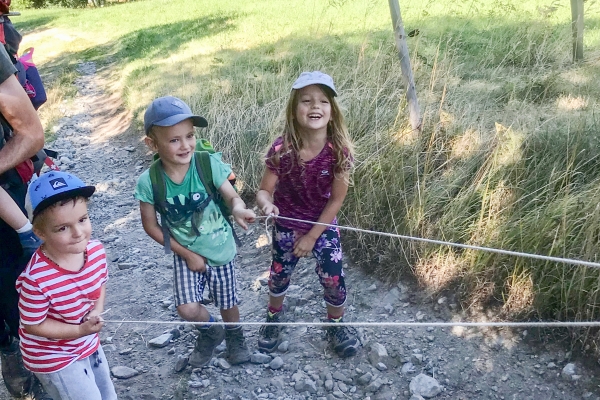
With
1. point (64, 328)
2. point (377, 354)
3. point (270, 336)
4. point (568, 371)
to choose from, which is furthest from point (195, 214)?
point (568, 371)

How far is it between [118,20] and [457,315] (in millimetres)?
16656

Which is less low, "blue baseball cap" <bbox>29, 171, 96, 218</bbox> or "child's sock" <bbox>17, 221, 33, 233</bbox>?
"blue baseball cap" <bbox>29, 171, 96, 218</bbox>

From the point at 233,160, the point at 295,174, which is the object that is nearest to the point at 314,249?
the point at 295,174

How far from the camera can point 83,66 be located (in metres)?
11.9

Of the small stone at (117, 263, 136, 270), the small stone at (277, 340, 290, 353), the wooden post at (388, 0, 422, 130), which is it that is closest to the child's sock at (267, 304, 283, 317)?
the small stone at (277, 340, 290, 353)

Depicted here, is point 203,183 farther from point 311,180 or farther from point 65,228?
point 65,228

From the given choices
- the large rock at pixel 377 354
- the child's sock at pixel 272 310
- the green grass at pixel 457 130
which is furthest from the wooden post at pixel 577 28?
the child's sock at pixel 272 310

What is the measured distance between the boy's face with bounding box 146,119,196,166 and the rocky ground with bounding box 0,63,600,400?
1.26 metres

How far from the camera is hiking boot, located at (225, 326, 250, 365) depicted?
3.08 metres

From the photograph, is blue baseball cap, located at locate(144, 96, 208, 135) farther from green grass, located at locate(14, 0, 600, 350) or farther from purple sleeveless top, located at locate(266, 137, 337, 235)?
green grass, located at locate(14, 0, 600, 350)

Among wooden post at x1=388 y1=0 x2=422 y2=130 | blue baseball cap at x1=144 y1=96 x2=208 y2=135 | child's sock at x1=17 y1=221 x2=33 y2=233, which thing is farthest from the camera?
wooden post at x1=388 y1=0 x2=422 y2=130

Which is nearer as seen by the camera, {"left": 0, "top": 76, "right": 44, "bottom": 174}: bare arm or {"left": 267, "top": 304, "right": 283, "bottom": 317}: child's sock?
{"left": 0, "top": 76, "right": 44, "bottom": 174}: bare arm

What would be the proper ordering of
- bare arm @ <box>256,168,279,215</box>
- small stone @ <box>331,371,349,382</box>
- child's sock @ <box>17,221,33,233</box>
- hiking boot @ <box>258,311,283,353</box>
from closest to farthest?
child's sock @ <box>17,221,33,233</box> < bare arm @ <box>256,168,279,215</box> < small stone @ <box>331,371,349,382</box> < hiking boot @ <box>258,311,283,353</box>

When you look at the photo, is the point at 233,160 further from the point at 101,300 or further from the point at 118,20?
the point at 118,20
